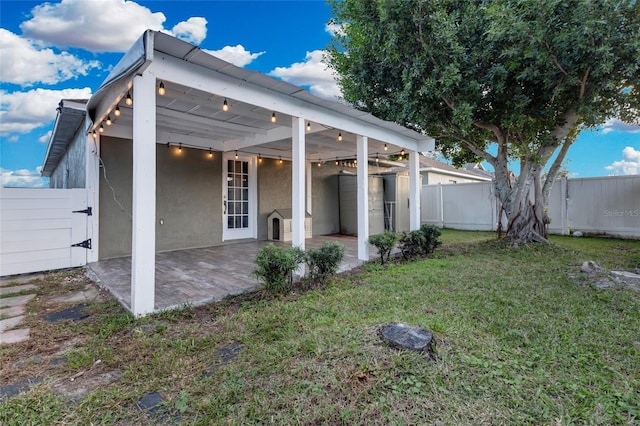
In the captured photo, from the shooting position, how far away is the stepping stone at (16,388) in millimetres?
1984

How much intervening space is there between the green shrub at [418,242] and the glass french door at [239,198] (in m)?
4.34

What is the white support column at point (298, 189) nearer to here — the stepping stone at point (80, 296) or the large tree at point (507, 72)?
the stepping stone at point (80, 296)

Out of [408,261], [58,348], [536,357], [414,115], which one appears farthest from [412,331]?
[414,115]

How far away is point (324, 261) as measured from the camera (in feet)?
14.6

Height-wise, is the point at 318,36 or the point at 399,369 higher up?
the point at 318,36

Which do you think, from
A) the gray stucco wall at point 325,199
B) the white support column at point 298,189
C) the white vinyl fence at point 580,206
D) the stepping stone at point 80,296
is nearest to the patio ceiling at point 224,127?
the white support column at point 298,189

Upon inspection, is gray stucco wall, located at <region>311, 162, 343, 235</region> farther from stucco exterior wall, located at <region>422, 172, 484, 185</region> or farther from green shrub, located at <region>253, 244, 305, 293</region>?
stucco exterior wall, located at <region>422, 172, 484, 185</region>

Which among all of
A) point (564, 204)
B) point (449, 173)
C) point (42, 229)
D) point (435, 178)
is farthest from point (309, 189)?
point (449, 173)

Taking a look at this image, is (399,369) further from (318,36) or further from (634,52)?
(318,36)

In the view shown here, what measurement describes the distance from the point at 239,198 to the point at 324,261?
475 cm

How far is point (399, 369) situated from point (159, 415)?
1.51 m

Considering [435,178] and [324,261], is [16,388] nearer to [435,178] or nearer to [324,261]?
[324,261]

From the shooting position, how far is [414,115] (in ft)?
24.1

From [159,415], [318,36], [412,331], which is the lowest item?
[159,415]
